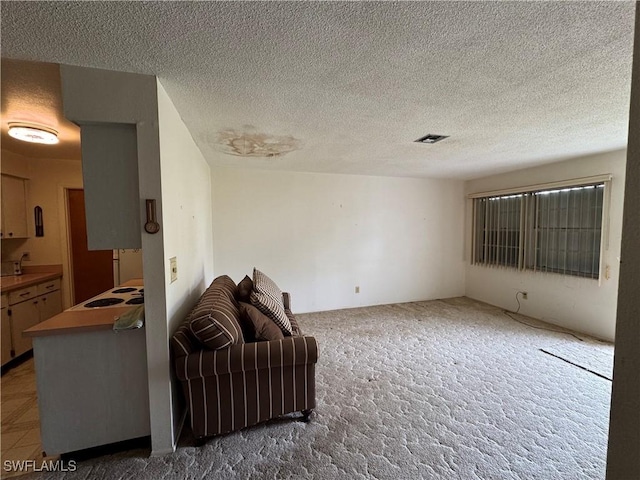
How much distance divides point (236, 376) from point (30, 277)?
3.07 m

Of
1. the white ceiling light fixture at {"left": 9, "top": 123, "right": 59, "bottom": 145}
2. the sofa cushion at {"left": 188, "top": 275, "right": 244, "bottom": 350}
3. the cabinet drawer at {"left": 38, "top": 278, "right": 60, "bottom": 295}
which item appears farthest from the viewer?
the cabinet drawer at {"left": 38, "top": 278, "right": 60, "bottom": 295}

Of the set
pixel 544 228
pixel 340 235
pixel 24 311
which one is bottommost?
pixel 24 311

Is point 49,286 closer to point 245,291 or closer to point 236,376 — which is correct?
point 245,291

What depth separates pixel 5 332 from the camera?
274 cm

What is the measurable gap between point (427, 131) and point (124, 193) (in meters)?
2.45

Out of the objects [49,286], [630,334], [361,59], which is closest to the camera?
[630,334]

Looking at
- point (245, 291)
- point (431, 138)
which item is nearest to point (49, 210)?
point (245, 291)

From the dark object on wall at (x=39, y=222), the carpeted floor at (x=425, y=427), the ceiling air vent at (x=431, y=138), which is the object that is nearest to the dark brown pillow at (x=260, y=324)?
the carpeted floor at (x=425, y=427)

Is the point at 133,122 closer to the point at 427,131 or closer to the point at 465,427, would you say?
the point at 427,131

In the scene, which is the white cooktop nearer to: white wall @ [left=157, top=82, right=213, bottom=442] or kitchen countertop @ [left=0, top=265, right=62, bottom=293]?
white wall @ [left=157, top=82, right=213, bottom=442]

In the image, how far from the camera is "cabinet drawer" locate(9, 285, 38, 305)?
2811 mm

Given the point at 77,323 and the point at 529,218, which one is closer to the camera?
the point at 77,323

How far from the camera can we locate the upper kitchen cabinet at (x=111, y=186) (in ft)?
5.53

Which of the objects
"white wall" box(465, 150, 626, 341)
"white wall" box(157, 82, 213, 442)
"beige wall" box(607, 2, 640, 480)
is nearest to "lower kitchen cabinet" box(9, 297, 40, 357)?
"white wall" box(157, 82, 213, 442)
